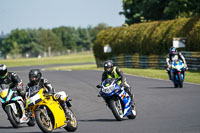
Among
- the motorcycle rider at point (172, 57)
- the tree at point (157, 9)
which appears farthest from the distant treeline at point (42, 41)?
the motorcycle rider at point (172, 57)

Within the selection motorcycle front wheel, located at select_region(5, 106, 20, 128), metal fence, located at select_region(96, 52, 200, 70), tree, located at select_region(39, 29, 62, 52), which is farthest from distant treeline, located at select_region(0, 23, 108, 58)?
motorcycle front wheel, located at select_region(5, 106, 20, 128)

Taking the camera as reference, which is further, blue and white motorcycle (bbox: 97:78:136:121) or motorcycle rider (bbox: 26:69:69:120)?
blue and white motorcycle (bbox: 97:78:136:121)

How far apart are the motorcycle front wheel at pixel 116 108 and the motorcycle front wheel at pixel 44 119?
204cm

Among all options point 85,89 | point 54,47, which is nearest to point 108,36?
point 85,89

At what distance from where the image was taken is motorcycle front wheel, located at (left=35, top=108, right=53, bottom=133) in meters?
9.32

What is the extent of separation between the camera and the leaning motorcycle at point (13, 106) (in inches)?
443

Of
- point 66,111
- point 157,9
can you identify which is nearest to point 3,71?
point 66,111

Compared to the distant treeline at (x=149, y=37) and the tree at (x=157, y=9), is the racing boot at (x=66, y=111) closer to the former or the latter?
the distant treeline at (x=149, y=37)

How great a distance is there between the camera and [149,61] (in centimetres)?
3912

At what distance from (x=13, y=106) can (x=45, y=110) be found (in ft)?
6.80

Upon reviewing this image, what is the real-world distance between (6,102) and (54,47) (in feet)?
525

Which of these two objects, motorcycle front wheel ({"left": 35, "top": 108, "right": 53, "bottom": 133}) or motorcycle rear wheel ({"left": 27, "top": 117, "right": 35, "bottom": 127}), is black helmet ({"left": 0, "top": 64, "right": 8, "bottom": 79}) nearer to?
motorcycle rear wheel ({"left": 27, "top": 117, "right": 35, "bottom": 127})

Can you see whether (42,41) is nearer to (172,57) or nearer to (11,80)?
(172,57)

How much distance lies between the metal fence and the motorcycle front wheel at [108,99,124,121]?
20.0m
